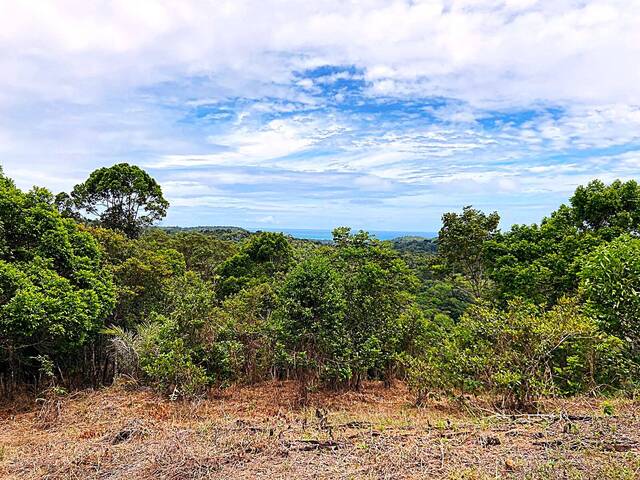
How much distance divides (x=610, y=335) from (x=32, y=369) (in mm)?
11076

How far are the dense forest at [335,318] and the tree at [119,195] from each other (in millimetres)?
5812

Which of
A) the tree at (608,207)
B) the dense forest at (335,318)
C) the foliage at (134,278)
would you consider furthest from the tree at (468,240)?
the foliage at (134,278)

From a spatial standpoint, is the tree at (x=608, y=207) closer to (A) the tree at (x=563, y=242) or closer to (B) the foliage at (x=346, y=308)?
(A) the tree at (x=563, y=242)

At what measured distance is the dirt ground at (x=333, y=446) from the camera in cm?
440

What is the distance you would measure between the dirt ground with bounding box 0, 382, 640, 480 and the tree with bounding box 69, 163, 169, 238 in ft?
37.7

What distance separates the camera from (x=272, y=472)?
15.0 ft

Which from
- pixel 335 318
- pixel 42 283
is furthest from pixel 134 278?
pixel 335 318

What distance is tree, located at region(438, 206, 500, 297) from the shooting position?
14.4 metres

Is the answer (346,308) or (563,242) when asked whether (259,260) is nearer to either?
(346,308)

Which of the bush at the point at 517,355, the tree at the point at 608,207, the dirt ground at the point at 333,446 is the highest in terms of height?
the tree at the point at 608,207

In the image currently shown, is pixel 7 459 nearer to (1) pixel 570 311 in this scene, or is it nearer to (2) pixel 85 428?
(2) pixel 85 428

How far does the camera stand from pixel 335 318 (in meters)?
8.73

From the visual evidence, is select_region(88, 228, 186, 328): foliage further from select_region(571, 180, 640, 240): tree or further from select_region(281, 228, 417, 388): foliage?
select_region(571, 180, 640, 240): tree

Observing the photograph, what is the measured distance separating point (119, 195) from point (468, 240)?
1378cm
